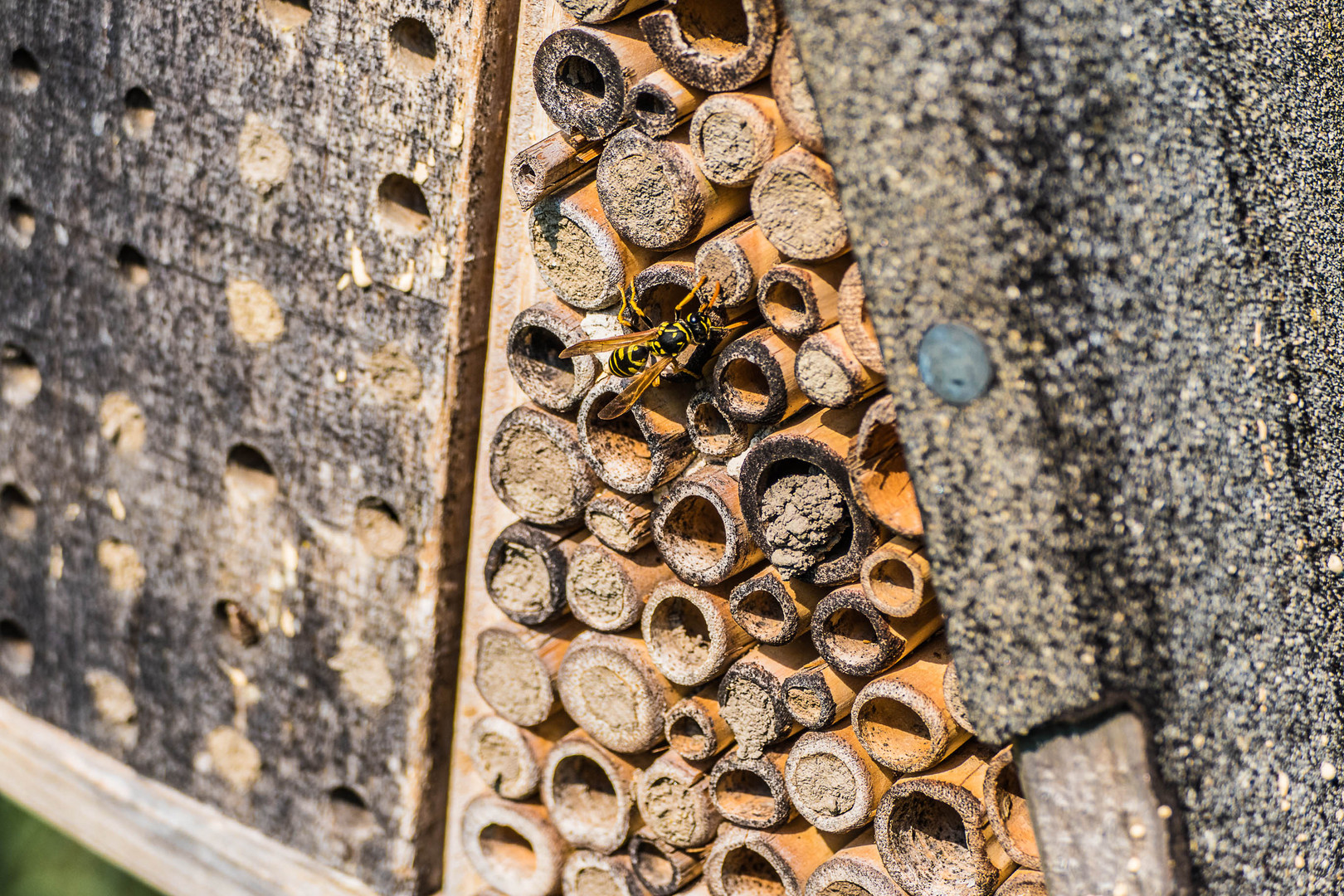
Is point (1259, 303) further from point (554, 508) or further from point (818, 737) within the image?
point (554, 508)

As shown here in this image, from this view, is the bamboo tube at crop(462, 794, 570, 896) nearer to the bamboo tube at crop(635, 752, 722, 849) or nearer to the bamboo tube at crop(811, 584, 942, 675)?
the bamboo tube at crop(635, 752, 722, 849)

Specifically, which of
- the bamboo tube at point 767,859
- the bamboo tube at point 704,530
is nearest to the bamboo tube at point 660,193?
the bamboo tube at point 704,530

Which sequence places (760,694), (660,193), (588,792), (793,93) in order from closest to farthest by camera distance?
(793,93), (660,193), (760,694), (588,792)

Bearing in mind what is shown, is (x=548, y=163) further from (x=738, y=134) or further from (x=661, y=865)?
(x=661, y=865)

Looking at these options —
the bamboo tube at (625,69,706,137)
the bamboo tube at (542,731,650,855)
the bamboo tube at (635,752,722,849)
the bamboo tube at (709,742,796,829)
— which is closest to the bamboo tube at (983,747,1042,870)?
the bamboo tube at (709,742,796,829)

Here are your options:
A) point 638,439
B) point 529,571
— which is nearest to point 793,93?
point 638,439

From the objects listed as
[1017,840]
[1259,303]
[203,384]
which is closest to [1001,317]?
[1259,303]

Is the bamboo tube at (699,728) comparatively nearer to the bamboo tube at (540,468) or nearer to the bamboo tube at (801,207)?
the bamboo tube at (540,468)
